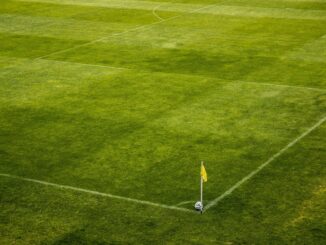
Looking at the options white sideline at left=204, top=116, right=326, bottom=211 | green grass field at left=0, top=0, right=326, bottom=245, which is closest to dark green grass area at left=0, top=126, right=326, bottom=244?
green grass field at left=0, top=0, right=326, bottom=245

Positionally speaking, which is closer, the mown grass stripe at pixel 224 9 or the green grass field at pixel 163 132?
the green grass field at pixel 163 132

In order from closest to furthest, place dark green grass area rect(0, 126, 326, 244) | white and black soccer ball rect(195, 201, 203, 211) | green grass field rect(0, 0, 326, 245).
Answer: dark green grass area rect(0, 126, 326, 244) → green grass field rect(0, 0, 326, 245) → white and black soccer ball rect(195, 201, 203, 211)

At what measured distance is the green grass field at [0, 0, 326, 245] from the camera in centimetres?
1123

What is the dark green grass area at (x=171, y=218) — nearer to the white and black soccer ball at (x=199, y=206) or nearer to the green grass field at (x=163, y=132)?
the green grass field at (x=163, y=132)

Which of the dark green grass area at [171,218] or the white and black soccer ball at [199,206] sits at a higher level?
the white and black soccer ball at [199,206]

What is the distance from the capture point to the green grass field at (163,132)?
11227 millimetres

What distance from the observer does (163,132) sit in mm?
15234

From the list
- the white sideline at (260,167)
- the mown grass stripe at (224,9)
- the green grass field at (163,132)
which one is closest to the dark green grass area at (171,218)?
the green grass field at (163,132)

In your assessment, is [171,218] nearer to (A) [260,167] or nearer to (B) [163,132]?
(A) [260,167]

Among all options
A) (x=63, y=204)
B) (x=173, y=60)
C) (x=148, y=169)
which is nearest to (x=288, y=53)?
(x=173, y=60)

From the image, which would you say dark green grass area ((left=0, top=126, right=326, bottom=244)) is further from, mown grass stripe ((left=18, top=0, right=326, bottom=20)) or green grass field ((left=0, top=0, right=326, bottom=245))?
mown grass stripe ((left=18, top=0, right=326, bottom=20))

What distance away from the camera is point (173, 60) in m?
21.7

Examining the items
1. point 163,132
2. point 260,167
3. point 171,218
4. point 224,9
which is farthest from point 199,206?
point 224,9

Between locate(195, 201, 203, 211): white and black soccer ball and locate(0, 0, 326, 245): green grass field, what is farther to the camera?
locate(195, 201, 203, 211): white and black soccer ball
